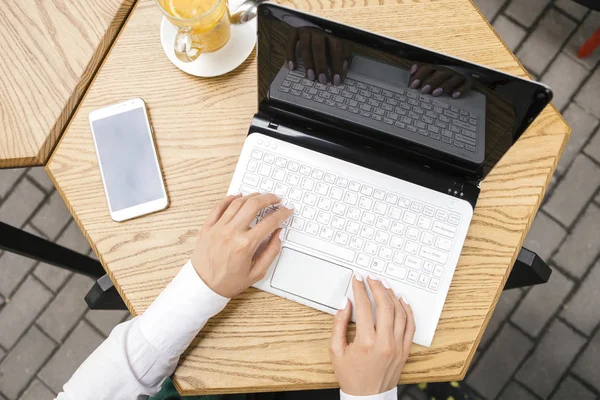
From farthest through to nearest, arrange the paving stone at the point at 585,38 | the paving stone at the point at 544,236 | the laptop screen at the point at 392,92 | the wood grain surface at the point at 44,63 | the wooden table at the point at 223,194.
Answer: the paving stone at the point at 585,38
the paving stone at the point at 544,236
the wood grain surface at the point at 44,63
the wooden table at the point at 223,194
the laptop screen at the point at 392,92

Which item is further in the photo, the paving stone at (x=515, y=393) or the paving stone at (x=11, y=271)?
the paving stone at (x=11, y=271)

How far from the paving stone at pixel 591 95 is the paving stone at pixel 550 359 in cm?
79

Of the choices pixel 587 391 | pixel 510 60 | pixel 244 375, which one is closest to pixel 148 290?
pixel 244 375

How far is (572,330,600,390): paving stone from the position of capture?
5.23 feet

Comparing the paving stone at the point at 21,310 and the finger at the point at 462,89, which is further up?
the finger at the point at 462,89

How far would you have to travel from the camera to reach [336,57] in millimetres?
774

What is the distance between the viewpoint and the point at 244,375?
0.89 metres

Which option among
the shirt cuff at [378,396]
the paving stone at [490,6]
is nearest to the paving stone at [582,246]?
the paving stone at [490,6]

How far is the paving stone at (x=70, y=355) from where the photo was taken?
170cm

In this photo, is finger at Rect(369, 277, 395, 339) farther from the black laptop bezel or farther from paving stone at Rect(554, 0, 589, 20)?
paving stone at Rect(554, 0, 589, 20)

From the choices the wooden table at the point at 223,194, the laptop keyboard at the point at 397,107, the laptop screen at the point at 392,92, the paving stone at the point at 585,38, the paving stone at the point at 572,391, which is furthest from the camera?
the paving stone at the point at 585,38

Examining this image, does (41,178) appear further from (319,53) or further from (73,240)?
(319,53)

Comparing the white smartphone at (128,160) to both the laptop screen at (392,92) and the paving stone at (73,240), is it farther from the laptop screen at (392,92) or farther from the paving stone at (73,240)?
the paving stone at (73,240)

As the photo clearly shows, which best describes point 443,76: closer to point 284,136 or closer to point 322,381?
point 284,136
